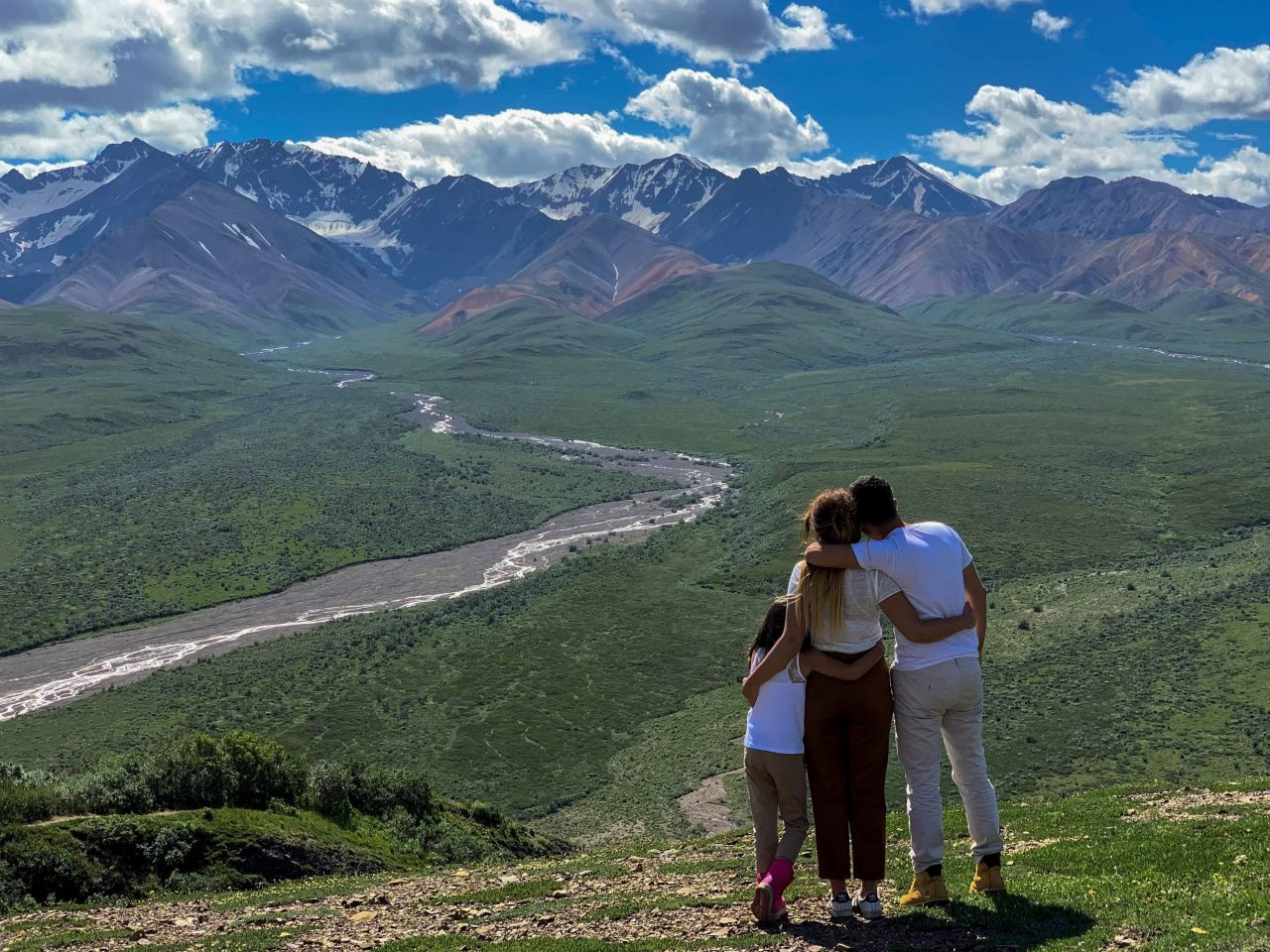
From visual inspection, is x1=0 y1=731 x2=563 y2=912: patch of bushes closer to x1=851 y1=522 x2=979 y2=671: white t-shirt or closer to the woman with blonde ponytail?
the woman with blonde ponytail

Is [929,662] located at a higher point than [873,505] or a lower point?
lower

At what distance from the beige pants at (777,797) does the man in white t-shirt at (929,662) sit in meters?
1.34

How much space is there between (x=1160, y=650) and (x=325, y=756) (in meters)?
59.3

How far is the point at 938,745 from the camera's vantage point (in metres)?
12.9

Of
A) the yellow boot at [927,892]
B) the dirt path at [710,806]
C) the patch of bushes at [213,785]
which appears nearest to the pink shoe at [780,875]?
the yellow boot at [927,892]

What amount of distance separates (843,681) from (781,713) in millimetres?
902

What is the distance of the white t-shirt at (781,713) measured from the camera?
12.5m

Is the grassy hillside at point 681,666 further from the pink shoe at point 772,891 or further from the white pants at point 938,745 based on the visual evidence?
the white pants at point 938,745

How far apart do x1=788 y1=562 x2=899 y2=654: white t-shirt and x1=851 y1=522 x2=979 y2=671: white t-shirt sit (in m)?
0.16

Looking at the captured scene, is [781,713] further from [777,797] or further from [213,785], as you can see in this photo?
[213,785]

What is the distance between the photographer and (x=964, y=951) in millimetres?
11734

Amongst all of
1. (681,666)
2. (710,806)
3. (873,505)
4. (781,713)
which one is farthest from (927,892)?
(681,666)

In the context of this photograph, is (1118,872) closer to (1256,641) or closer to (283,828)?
(283,828)

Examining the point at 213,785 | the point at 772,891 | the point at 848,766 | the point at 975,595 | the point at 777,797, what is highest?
the point at 975,595
